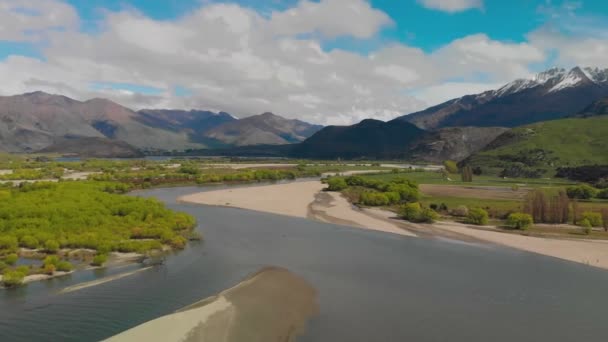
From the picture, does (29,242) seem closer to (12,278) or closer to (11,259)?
(11,259)

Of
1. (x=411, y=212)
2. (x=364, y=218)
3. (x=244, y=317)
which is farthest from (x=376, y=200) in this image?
(x=244, y=317)

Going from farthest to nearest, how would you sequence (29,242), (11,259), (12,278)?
(29,242)
(11,259)
(12,278)

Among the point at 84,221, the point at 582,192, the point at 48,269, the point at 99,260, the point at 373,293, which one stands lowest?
the point at 373,293

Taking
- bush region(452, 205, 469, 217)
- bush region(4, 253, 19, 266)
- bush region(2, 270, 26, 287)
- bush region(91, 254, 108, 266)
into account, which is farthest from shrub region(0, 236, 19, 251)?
bush region(452, 205, 469, 217)

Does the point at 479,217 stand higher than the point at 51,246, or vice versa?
the point at 51,246

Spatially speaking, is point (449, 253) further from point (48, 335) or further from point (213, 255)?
point (48, 335)

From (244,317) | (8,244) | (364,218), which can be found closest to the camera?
(244,317)

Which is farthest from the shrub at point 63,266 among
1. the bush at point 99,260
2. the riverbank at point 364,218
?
the riverbank at point 364,218
